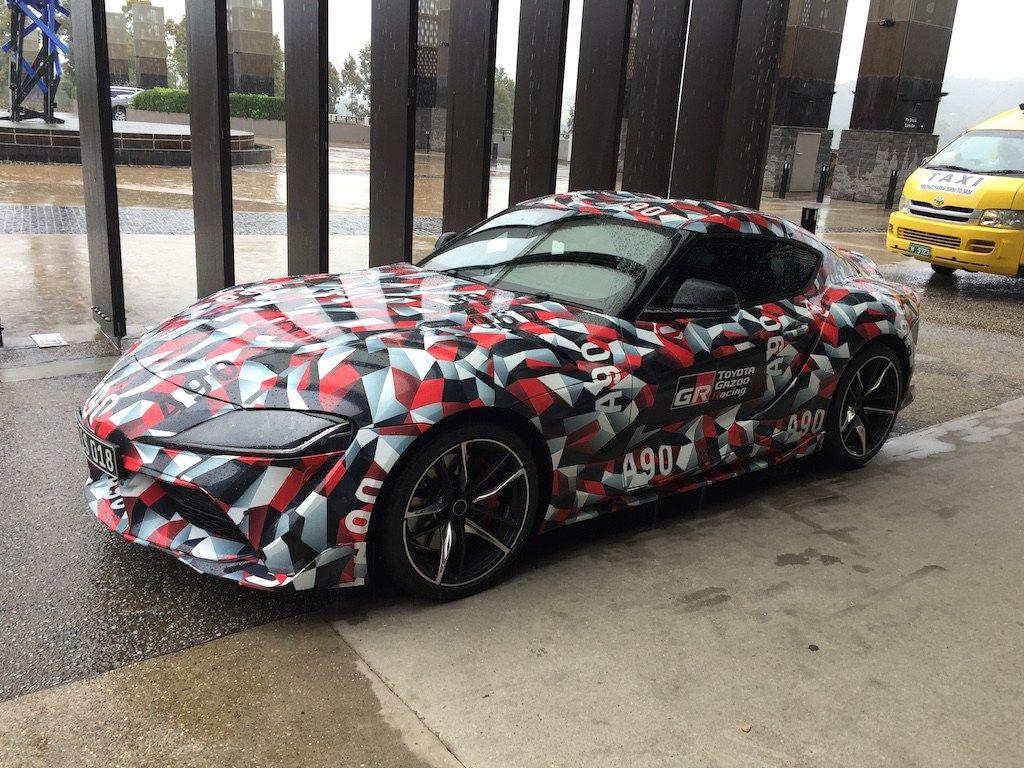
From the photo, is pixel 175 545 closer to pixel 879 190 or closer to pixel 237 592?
pixel 237 592

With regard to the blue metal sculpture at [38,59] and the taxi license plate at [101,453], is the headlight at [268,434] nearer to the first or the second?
the taxi license plate at [101,453]

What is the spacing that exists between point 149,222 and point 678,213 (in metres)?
9.94

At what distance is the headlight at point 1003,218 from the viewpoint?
10.4m

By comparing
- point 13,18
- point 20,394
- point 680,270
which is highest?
point 13,18

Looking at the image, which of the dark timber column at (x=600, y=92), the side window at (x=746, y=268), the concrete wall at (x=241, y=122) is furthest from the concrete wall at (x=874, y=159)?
the side window at (x=746, y=268)

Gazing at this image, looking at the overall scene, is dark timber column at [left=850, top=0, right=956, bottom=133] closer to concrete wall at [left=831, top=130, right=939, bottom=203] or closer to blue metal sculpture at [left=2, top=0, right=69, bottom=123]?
concrete wall at [left=831, top=130, right=939, bottom=203]

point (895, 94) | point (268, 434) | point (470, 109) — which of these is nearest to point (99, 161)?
point (470, 109)

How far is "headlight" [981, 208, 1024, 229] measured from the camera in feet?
34.1

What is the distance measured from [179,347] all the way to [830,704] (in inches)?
98.8

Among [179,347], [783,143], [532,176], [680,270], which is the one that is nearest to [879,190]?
[783,143]

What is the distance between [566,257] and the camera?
402cm

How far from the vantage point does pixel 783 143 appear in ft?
83.9

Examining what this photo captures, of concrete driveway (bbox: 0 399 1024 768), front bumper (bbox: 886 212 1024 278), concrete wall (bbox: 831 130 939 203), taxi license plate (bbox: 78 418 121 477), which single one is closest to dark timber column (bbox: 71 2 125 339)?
taxi license plate (bbox: 78 418 121 477)

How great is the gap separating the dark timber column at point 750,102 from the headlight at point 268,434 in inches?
201
